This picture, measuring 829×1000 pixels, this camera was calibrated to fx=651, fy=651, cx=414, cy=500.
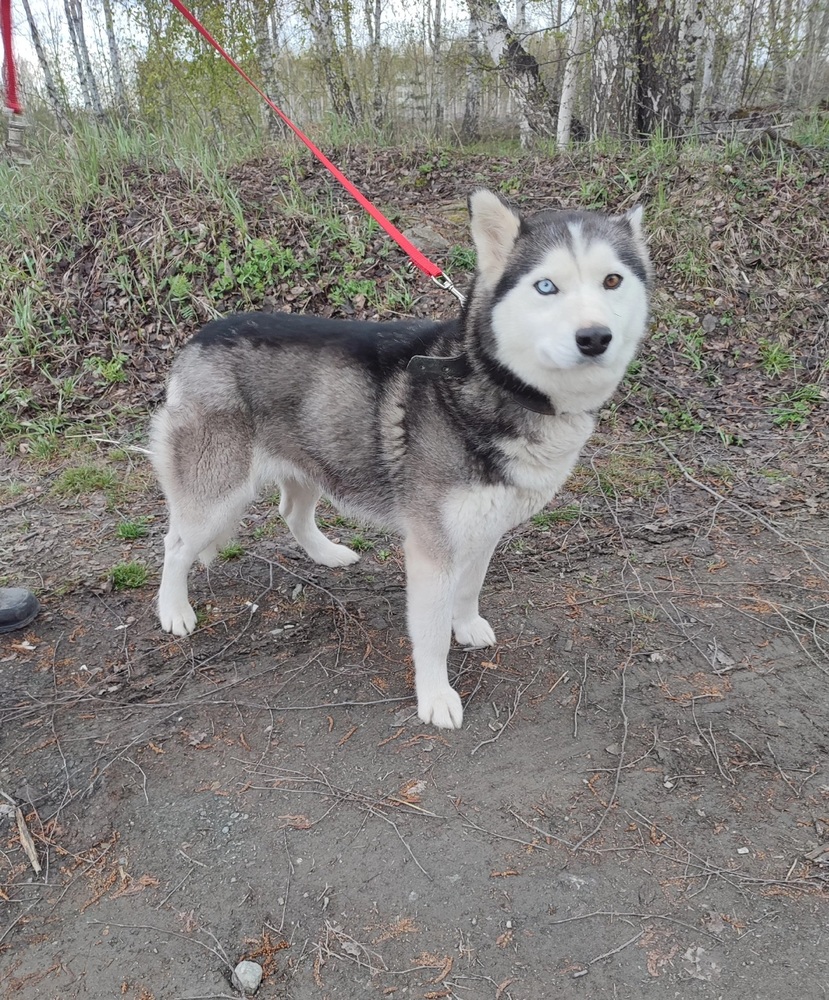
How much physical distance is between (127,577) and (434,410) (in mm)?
2171

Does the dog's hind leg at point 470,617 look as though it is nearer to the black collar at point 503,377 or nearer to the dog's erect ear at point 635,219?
the black collar at point 503,377

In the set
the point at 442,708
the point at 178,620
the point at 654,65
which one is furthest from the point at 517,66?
the point at 442,708

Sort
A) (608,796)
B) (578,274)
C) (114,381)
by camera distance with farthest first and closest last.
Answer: (114,381) < (608,796) < (578,274)

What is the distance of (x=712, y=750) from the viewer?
2590 mm

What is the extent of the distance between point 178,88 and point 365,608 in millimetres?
11486

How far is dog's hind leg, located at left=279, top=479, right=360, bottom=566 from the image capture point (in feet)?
12.4

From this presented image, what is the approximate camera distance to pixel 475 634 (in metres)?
3.28

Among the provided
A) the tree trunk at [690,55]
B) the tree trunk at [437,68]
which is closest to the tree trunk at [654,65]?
the tree trunk at [690,55]

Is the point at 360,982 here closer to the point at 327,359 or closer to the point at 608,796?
the point at 608,796

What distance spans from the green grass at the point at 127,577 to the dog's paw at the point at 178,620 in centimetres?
42

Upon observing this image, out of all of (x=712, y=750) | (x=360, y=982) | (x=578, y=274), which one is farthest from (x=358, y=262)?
(x=360, y=982)

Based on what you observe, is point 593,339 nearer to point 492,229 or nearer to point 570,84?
point 492,229

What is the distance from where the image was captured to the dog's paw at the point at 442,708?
280 centimetres

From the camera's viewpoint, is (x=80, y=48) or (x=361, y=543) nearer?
(x=361, y=543)
